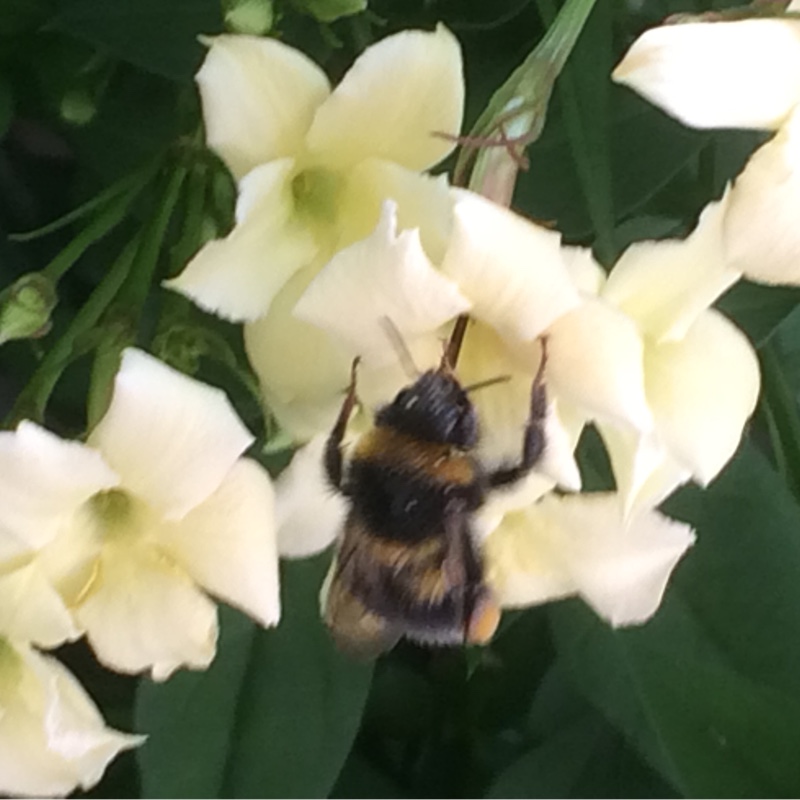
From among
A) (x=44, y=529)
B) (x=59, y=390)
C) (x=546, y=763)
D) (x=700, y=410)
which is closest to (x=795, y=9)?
(x=700, y=410)

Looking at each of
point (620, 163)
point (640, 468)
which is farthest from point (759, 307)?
point (640, 468)

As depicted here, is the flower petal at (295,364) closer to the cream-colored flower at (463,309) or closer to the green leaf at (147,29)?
the cream-colored flower at (463,309)

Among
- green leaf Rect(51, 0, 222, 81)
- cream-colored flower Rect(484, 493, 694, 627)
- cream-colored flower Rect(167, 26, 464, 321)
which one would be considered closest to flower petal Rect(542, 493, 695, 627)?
cream-colored flower Rect(484, 493, 694, 627)

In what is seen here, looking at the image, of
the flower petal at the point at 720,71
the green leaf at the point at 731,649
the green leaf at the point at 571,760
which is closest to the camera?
the flower petal at the point at 720,71

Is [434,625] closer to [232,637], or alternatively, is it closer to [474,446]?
[474,446]

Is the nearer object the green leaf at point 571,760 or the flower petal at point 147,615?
the flower petal at point 147,615

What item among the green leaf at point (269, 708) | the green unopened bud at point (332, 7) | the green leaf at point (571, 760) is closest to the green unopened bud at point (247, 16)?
the green unopened bud at point (332, 7)
